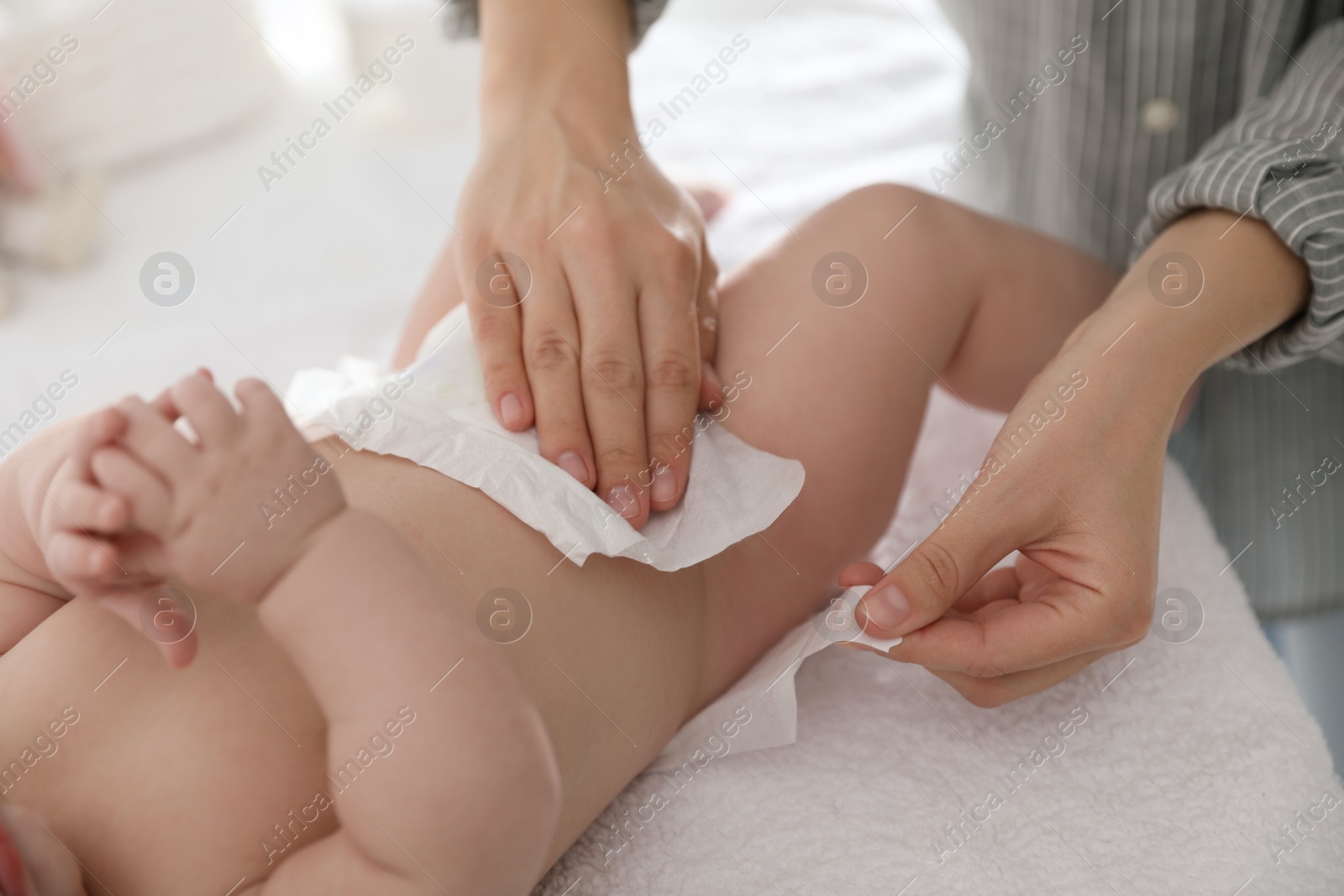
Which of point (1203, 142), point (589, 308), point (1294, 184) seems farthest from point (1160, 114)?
point (589, 308)

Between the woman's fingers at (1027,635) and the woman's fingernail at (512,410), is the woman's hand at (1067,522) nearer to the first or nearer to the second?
the woman's fingers at (1027,635)

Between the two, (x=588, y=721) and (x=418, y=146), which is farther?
(x=418, y=146)

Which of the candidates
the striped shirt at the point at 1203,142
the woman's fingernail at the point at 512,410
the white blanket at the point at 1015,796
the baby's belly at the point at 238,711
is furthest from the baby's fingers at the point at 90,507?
the striped shirt at the point at 1203,142

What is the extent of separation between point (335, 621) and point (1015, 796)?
567mm

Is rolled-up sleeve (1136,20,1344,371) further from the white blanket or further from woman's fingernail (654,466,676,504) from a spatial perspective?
woman's fingernail (654,466,676,504)

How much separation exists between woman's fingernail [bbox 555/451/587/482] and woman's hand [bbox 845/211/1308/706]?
23 centimetres

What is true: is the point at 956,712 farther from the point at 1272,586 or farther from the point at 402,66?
the point at 402,66

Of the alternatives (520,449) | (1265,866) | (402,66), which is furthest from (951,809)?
(402,66)

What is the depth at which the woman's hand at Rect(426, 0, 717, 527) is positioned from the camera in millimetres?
Result: 799

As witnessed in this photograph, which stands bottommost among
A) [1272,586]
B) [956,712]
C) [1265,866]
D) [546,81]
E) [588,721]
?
[1272,586]

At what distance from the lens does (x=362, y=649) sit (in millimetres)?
583

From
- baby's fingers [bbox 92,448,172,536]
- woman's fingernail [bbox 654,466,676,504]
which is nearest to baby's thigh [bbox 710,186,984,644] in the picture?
woman's fingernail [bbox 654,466,676,504]

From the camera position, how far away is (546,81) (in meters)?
0.97

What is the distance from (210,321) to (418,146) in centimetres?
49
